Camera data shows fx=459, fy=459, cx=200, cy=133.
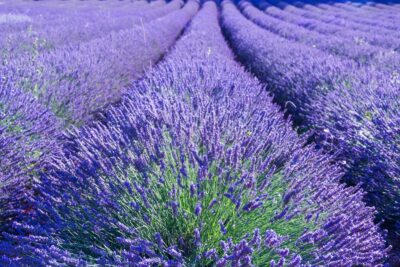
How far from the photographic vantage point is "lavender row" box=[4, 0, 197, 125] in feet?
13.5

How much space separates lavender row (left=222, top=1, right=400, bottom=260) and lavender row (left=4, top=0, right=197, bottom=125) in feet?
5.51

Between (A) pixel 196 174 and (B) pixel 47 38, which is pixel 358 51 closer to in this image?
(B) pixel 47 38

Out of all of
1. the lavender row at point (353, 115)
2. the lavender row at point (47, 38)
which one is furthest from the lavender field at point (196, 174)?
the lavender row at point (47, 38)

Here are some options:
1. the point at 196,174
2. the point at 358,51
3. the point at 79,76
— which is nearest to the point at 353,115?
the point at 196,174

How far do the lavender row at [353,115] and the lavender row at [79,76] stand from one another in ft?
5.51

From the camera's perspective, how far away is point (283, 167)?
2322 mm

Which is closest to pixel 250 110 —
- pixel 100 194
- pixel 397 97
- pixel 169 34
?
pixel 397 97

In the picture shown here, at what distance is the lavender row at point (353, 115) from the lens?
2898 mm

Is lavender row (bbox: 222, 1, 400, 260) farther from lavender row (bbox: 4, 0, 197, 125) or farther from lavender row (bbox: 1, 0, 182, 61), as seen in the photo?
lavender row (bbox: 1, 0, 182, 61)

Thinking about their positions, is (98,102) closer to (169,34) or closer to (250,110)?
(250,110)

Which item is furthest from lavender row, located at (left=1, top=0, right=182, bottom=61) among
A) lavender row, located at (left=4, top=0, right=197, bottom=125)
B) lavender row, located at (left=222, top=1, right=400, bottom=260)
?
lavender row, located at (left=222, top=1, right=400, bottom=260)

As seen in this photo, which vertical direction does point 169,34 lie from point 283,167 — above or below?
below

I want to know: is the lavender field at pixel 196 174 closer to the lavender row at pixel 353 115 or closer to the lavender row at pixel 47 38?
the lavender row at pixel 353 115

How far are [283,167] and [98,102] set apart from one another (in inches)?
125
